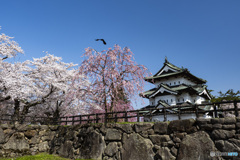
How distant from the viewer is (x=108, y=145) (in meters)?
11.1

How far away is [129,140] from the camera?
1041 centimetres

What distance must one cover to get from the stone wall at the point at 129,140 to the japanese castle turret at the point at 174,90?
12608 millimetres

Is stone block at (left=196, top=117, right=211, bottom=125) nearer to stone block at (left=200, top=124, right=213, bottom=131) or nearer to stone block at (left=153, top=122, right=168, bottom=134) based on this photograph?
stone block at (left=200, top=124, right=213, bottom=131)

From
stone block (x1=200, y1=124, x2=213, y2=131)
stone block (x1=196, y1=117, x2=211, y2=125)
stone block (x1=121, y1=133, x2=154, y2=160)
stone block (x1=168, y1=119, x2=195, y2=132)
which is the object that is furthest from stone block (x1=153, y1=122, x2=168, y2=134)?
stone block (x1=200, y1=124, x2=213, y2=131)

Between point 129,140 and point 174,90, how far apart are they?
15.3m

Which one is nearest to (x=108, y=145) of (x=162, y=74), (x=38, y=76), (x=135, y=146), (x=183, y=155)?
(x=135, y=146)

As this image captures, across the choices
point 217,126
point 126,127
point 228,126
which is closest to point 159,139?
point 126,127

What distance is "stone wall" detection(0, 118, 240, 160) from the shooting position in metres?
8.24

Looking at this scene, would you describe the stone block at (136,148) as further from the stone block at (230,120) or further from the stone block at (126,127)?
the stone block at (230,120)

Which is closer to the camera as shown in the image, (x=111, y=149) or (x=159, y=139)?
(x=159, y=139)

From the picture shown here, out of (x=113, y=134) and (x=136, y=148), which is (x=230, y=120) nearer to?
(x=136, y=148)

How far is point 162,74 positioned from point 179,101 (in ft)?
16.3

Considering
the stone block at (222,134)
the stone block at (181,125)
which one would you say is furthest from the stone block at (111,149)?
the stone block at (222,134)

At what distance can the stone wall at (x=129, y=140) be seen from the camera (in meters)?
8.24
